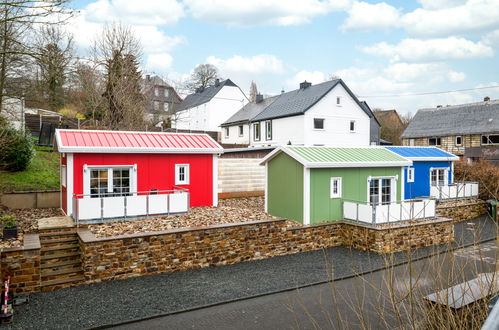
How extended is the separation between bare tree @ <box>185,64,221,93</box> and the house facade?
46.7 m

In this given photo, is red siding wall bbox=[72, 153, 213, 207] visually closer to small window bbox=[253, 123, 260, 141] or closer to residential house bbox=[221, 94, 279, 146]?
small window bbox=[253, 123, 260, 141]

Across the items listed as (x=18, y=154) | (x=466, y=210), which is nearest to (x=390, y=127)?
(x=466, y=210)

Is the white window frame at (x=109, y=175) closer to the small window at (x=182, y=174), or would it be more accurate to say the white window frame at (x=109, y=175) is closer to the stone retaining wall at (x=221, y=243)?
the small window at (x=182, y=174)

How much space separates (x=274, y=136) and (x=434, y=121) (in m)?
18.6

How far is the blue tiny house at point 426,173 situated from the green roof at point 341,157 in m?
3.80

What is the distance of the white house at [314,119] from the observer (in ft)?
92.5

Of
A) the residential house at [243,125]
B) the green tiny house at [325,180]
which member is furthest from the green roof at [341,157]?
the residential house at [243,125]

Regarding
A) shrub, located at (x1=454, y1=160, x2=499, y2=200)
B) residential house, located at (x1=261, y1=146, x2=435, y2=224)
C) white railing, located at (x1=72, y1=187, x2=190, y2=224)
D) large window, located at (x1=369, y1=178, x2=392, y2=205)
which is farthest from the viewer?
shrub, located at (x1=454, y1=160, x2=499, y2=200)

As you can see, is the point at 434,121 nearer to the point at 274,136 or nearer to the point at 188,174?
the point at 274,136

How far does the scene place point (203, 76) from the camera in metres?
61.7

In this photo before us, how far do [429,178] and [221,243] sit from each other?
14.3 metres

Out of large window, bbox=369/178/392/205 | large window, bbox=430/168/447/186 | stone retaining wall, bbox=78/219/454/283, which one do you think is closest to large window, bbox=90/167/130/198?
stone retaining wall, bbox=78/219/454/283

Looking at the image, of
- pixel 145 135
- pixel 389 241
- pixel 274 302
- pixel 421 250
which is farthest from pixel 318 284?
pixel 145 135

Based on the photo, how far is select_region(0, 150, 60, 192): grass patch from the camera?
16.2m
